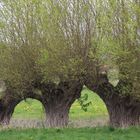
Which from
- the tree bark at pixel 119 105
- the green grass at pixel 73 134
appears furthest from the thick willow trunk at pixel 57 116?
the green grass at pixel 73 134

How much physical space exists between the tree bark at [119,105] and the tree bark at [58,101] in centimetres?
104

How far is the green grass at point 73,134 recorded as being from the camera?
17.3 metres

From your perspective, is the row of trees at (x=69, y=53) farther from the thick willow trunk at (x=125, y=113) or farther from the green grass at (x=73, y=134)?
the green grass at (x=73, y=134)

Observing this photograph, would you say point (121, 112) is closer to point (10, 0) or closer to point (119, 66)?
point (119, 66)

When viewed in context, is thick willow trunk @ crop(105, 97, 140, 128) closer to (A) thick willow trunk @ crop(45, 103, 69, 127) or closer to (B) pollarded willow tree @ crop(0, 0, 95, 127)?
(B) pollarded willow tree @ crop(0, 0, 95, 127)

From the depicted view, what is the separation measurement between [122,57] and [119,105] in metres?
3.00

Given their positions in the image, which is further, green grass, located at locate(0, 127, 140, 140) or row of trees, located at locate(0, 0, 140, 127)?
row of trees, located at locate(0, 0, 140, 127)

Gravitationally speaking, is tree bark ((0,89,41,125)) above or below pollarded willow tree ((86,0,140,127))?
below

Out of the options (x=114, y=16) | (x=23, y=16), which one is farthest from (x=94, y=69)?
(x=23, y=16)

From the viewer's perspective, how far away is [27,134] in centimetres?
1841

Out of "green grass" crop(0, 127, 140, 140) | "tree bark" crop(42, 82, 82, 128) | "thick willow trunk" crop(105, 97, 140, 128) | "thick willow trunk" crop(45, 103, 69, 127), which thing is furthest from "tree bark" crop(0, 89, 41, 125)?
"thick willow trunk" crop(105, 97, 140, 128)

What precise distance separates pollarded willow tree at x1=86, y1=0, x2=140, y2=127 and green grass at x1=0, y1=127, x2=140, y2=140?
5.59 ft

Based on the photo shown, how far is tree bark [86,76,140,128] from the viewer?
2086cm

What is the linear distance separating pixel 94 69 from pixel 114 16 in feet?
7.96
